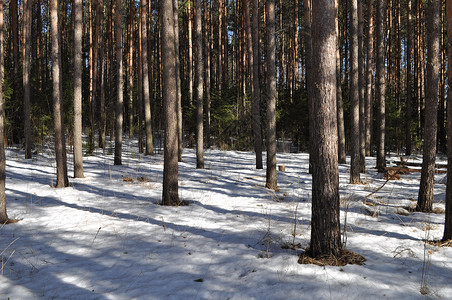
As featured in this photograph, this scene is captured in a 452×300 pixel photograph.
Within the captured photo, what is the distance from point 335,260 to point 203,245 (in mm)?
2013

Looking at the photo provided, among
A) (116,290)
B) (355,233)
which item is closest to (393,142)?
(355,233)

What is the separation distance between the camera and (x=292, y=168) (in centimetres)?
1381

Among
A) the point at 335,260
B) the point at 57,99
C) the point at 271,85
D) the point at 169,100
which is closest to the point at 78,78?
the point at 57,99

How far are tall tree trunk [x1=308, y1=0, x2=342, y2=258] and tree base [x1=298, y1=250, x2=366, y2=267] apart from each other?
61 mm

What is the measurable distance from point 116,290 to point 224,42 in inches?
873

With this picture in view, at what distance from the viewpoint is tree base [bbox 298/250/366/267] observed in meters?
4.01

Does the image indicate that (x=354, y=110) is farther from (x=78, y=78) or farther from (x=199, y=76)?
(x=78, y=78)

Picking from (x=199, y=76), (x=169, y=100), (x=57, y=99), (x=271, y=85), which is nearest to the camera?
(x=169, y=100)

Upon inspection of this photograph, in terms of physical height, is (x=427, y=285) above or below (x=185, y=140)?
below

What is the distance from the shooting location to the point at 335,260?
403cm

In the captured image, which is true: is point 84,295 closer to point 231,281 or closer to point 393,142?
point 231,281

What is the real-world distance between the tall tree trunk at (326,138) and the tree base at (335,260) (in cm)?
6

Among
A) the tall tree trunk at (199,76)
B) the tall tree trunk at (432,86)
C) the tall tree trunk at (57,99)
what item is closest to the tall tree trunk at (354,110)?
the tall tree trunk at (432,86)

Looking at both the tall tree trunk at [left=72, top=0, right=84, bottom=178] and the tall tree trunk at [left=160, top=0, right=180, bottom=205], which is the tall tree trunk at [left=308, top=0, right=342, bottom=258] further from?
the tall tree trunk at [left=72, top=0, right=84, bottom=178]
